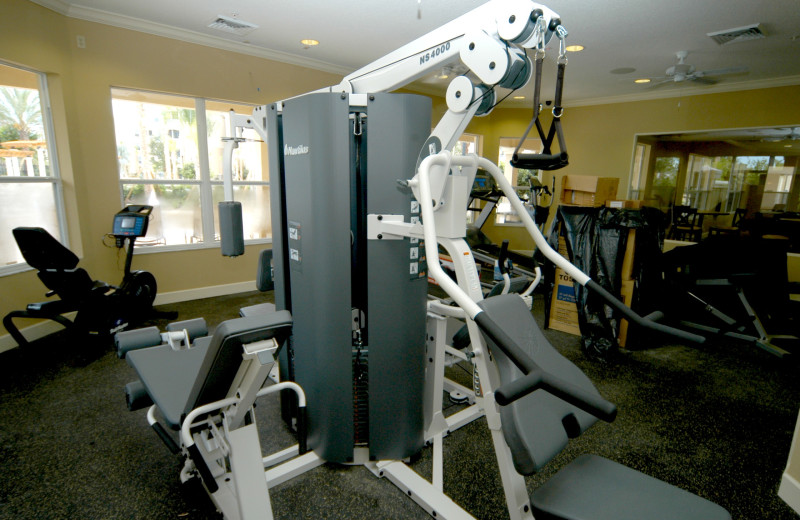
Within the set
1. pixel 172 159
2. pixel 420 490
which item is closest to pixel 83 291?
pixel 172 159

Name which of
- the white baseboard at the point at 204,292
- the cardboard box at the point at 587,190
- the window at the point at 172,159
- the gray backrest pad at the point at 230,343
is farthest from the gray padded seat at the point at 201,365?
the cardboard box at the point at 587,190

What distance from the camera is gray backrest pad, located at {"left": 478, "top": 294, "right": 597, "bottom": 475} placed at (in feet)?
3.69

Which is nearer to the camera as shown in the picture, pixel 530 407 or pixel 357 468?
pixel 530 407

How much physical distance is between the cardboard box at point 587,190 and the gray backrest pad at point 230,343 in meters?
3.75

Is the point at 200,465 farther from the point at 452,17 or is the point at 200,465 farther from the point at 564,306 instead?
the point at 452,17

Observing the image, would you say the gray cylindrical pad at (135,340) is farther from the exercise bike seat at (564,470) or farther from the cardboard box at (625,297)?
the cardboard box at (625,297)

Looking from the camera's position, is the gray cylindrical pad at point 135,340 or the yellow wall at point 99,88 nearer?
the gray cylindrical pad at point 135,340

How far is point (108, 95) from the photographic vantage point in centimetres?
390

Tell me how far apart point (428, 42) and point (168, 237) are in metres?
A: 4.11

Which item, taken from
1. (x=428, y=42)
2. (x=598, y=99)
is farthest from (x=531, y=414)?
(x=598, y=99)

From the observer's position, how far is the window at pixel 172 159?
4.22 m

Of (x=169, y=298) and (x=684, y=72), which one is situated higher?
(x=684, y=72)

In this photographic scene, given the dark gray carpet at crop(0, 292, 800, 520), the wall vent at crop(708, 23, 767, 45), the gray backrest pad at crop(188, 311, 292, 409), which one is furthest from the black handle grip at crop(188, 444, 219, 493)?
the wall vent at crop(708, 23, 767, 45)

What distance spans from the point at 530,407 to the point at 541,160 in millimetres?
768
